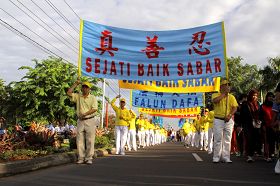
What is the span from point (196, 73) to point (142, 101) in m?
12.1

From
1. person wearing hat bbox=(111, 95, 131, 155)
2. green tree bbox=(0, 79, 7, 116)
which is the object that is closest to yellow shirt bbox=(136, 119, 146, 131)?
person wearing hat bbox=(111, 95, 131, 155)

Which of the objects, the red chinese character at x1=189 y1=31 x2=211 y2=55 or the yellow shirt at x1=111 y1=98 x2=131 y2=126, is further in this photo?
the yellow shirt at x1=111 y1=98 x2=131 y2=126

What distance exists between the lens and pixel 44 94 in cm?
3309

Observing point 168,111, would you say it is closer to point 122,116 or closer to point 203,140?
point 203,140

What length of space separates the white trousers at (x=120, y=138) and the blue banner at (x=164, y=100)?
10.3m

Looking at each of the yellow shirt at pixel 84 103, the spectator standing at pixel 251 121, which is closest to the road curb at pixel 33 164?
the yellow shirt at pixel 84 103

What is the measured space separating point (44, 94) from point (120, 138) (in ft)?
67.1

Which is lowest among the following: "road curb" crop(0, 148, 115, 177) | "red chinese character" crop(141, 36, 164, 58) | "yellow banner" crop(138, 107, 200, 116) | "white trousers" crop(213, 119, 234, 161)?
"road curb" crop(0, 148, 115, 177)

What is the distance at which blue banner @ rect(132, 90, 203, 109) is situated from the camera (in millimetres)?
24531

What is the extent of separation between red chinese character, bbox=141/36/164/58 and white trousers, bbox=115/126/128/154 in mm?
2773

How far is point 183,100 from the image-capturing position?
24.9 m

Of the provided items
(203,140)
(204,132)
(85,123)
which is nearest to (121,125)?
(85,123)

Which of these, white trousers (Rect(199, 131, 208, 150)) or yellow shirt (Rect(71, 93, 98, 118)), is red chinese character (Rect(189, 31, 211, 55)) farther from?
white trousers (Rect(199, 131, 208, 150))

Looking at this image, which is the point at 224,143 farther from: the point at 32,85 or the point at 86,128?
the point at 32,85
